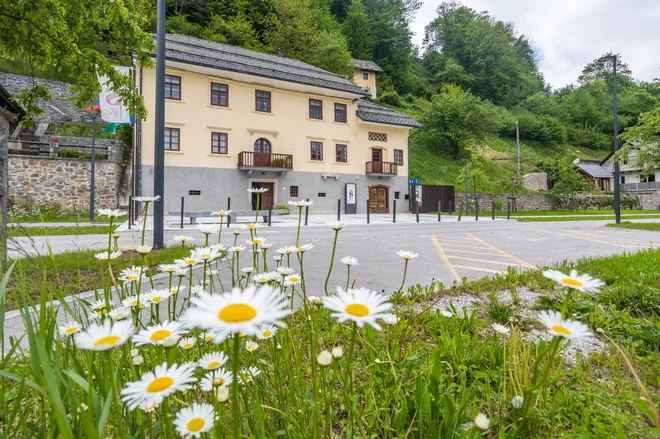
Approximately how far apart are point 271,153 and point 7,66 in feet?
82.7

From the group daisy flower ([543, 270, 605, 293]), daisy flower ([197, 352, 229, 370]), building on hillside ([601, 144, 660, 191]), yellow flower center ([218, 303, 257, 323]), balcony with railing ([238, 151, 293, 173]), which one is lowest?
daisy flower ([197, 352, 229, 370])

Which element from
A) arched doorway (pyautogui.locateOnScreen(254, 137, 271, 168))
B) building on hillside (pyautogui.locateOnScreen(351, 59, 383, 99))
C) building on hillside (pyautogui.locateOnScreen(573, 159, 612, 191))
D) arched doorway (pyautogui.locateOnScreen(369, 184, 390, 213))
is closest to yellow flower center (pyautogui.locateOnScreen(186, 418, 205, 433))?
arched doorway (pyautogui.locateOnScreen(254, 137, 271, 168))

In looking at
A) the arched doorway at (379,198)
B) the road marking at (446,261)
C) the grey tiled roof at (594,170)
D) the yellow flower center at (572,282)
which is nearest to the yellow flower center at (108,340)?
the yellow flower center at (572,282)

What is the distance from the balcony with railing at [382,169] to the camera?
86.5ft

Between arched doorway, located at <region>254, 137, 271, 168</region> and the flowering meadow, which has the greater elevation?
arched doorway, located at <region>254, 137, 271, 168</region>

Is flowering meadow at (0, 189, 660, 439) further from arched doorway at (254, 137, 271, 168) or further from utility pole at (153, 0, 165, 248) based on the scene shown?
arched doorway at (254, 137, 271, 168)

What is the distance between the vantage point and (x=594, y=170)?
43594 mm

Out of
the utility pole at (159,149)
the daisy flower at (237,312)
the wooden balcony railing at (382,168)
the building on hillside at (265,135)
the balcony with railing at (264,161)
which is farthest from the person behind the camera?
the wooden balcony railing at (382,168)

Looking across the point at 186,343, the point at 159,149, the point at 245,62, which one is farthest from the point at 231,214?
the point at 245,62

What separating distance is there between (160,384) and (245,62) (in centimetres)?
2598

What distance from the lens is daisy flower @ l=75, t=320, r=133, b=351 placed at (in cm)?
59

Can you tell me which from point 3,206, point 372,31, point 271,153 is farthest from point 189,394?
point 372,31

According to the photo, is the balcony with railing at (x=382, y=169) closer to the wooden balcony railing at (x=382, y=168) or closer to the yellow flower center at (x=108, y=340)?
the wooden balcony railing at (x=382, y=168)

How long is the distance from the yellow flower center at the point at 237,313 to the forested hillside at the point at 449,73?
3048 centimetres
